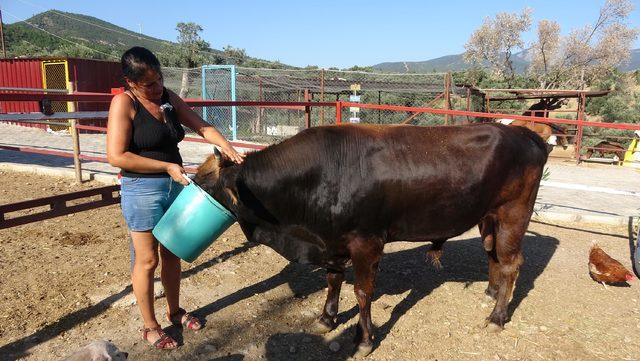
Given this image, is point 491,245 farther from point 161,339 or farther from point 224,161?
point 161,339

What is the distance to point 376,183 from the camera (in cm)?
295

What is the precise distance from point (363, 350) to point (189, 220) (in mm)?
1406

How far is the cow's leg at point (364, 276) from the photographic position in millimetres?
2971

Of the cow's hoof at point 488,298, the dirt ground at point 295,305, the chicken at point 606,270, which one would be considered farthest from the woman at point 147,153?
the chicken at point 606,270

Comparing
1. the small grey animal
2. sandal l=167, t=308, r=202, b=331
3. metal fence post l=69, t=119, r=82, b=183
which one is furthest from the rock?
metal fence post l=69, t=119, r=82, b=183

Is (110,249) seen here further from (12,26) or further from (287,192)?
(12,26)

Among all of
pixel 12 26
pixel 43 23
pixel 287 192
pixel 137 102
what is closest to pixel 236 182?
pixel 287 192

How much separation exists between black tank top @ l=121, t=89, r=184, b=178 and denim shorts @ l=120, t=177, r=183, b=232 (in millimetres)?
41

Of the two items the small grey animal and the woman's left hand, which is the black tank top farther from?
the small grey animal

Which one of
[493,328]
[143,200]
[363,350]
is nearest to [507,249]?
[493,328]

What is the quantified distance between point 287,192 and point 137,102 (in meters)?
1.04

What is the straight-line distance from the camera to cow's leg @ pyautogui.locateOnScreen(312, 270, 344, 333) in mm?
3243

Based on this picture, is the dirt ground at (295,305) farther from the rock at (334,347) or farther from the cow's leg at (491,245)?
the cow's leg at (491,245)

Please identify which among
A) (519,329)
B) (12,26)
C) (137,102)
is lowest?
(519,329)
